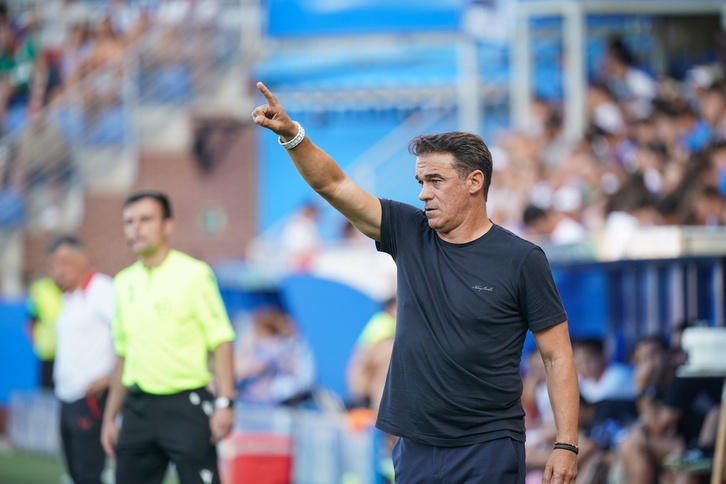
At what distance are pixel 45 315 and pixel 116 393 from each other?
7550mm

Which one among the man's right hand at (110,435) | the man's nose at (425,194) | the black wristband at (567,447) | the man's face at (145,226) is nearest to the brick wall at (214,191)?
the man's right hand at (110,435)

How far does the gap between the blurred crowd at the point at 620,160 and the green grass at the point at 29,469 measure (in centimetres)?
458

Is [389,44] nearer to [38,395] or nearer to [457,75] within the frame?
[457,75]

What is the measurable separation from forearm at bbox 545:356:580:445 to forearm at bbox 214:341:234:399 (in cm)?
220

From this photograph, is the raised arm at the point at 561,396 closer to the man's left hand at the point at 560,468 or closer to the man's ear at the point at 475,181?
the man's left hand at the point at 560,468

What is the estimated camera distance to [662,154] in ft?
38.7

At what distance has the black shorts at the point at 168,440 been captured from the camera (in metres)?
6.26

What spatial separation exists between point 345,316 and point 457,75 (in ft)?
23.8

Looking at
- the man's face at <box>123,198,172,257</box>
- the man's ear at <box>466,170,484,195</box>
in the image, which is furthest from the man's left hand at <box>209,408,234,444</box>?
the man's ear at <box>466,170,484,195</box>

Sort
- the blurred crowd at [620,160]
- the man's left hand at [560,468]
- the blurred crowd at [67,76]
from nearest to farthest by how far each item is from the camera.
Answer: the man's left hand at [560,468] → the blurred crowd at [620,160] → the blurred crowd at [67,76]

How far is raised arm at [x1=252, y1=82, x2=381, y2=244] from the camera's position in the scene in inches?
175

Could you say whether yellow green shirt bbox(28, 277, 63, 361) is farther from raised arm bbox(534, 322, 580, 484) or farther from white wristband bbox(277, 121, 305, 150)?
raised arm bbox(534, 322, 580, 484)

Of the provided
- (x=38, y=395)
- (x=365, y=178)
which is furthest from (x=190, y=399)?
(x=365, y=178)

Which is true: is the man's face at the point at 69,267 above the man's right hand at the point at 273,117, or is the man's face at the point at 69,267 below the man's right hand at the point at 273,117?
below
